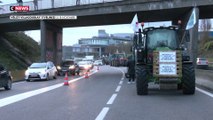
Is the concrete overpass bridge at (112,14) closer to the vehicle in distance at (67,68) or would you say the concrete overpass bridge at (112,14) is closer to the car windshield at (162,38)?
the vehicle in distance at (67,68)

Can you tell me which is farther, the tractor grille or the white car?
the white car

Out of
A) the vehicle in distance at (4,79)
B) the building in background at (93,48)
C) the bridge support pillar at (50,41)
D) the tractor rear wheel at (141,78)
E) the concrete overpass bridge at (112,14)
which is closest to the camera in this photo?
the tractor rear wheel at (141,78)

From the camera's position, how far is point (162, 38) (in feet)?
62.8

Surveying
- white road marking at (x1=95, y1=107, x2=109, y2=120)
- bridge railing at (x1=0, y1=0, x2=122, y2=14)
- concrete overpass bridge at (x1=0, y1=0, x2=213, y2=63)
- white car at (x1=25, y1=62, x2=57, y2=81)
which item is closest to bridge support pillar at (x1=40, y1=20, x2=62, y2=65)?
concrete overpass bridge at (x1=0, y1=0, x2=213, y2=63)

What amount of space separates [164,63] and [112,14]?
78.1 ft

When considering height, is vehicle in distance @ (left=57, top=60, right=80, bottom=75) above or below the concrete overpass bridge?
below

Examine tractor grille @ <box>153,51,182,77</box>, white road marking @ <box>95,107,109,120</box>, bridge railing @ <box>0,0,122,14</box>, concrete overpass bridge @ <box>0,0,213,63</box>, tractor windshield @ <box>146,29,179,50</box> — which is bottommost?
white road marking @ <box>95,107,109,120</box>

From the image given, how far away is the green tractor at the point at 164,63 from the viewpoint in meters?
17.4

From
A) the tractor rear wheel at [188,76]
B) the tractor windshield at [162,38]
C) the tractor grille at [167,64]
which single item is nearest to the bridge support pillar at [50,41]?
the tractor windshield at [162,38]

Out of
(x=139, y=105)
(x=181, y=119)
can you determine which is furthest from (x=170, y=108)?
(x=181, y=119)

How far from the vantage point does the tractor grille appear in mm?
17391

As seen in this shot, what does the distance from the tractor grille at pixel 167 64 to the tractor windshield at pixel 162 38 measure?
4.21 ft

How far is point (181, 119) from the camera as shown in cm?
1092

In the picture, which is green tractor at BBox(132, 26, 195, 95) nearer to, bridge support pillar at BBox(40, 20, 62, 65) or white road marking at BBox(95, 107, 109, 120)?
white road marking at BBox(95, 107, 109, 120)
